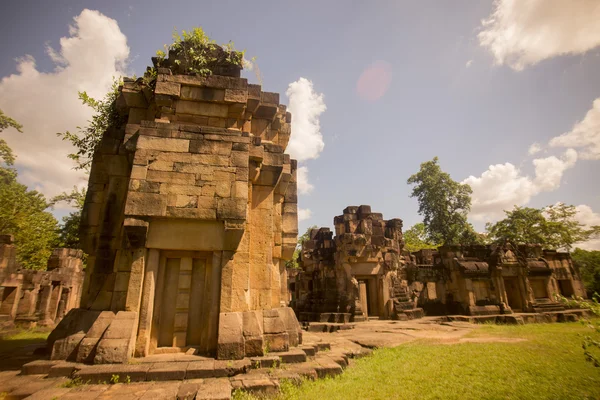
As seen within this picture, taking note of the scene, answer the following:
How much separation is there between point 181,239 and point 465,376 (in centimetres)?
523

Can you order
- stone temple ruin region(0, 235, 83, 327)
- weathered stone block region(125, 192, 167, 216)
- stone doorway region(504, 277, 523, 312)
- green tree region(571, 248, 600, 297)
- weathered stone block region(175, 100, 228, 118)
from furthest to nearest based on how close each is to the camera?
green tree region(571, 248, 600, 297) → stone doorway region(504, 277, 523, 312) → stone temple ruin region(0, 235, 83, 327) → weathered stone block region(175, 100, 228, 118) → weathered stone block region(125, 192, 167, 216)

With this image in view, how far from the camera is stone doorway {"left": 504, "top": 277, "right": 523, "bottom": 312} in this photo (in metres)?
16.0

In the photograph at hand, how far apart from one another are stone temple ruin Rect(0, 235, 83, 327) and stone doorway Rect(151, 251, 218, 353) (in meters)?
10.5

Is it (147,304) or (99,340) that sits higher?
(147,304)

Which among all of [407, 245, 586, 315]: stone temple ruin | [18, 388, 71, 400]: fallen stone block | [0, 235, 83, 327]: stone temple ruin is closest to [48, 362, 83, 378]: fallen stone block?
[18, 388, 71, 400]: fallen stone block

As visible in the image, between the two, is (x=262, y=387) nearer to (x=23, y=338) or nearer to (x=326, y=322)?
(x=23, y=338)

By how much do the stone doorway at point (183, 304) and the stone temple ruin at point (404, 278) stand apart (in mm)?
9709

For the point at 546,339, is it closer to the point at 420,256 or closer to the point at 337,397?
the point at 337,397

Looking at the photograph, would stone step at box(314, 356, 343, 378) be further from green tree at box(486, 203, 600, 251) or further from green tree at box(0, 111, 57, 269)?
green tree at box(486, 203, 600, 251)

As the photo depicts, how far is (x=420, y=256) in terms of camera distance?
19609 millimetres

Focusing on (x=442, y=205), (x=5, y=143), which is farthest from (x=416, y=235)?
(x=5, y=143)

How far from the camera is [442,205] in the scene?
35.8 metres

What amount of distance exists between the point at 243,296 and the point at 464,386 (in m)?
3.66

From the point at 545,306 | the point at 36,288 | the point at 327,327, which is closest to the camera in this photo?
the point at 327,327
